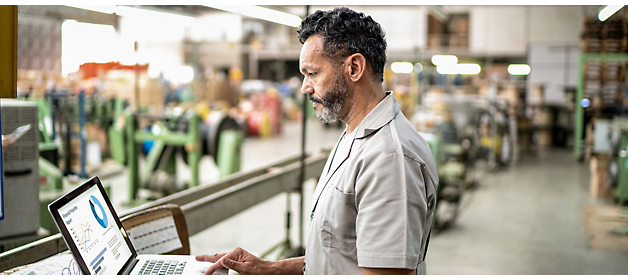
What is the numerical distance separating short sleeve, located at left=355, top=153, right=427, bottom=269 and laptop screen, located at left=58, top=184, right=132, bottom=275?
77 cm

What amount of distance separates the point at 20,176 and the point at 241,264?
170 cm

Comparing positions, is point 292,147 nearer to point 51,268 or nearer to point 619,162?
point 619,162

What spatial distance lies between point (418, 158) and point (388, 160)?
10 cm

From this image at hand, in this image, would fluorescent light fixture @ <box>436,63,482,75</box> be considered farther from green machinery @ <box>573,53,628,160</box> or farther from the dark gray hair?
the dark gray hair

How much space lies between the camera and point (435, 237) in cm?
595

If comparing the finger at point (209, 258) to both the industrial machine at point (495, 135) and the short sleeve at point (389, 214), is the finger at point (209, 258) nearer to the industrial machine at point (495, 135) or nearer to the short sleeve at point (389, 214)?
the short sleeve at point (389, 214)

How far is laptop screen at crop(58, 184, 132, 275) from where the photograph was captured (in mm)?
1463

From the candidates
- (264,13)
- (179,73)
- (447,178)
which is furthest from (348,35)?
(179,73)

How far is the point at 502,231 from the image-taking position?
6.21 metres

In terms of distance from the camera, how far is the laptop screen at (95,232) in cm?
146

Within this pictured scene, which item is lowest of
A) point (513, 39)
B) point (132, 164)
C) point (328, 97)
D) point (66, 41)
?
point (132, 164)

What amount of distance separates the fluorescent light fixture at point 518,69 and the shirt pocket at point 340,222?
64.8 feet
